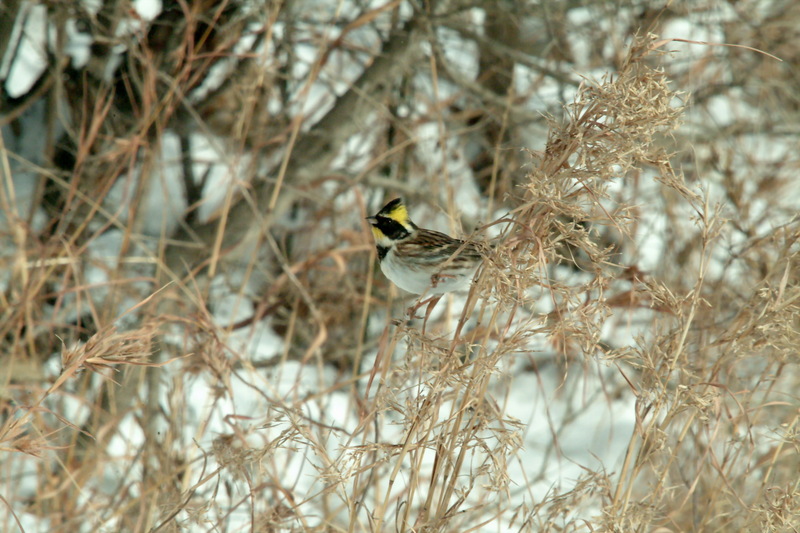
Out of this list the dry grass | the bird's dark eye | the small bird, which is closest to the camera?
the dry grass

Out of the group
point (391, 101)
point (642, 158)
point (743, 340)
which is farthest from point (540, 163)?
point (391, 101)

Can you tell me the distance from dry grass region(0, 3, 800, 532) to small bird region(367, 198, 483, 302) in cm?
15

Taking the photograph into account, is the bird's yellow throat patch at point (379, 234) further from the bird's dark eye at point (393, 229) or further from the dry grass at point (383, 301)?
the dry grass at point (383, 301)

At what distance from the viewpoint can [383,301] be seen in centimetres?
446

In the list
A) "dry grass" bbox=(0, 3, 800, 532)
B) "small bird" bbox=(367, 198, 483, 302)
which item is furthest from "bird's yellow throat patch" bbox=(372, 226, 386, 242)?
"dry grass" bbox=(0, 3, 800, 532)

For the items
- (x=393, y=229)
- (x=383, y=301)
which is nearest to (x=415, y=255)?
(x=393, y=229)

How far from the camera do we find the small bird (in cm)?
217

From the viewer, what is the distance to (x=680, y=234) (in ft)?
14.5

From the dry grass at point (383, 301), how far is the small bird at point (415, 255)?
0.15m

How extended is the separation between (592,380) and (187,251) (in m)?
2.46

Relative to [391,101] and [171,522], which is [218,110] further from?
[171,522]

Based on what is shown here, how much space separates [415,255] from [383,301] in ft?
6.72

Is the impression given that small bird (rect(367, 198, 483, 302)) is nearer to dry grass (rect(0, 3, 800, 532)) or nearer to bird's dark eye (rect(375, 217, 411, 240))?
bird's dark eye (rect(375, 217, 411, 240))

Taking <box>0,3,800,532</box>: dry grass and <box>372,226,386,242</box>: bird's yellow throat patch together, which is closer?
<box>0,3,800,532</box>: dry grass
